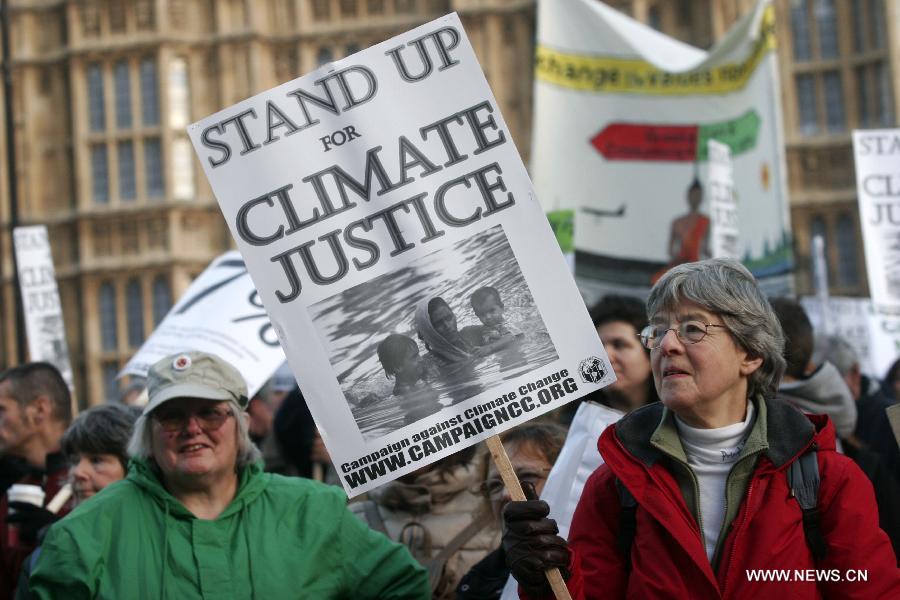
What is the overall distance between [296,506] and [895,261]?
4954 mm

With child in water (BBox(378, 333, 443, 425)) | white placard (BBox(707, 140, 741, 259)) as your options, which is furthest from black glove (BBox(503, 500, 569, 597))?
white placard (BBox(707, 140, 741, 259))

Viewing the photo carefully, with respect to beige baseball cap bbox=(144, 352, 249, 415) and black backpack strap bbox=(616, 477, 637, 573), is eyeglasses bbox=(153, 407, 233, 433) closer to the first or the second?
beige baseball cap bbox=(144, 352, 249, 415)

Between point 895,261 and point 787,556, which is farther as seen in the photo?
point 895,261

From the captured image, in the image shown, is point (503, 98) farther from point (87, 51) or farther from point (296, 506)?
point (296, 506)

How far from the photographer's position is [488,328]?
3.00 meters

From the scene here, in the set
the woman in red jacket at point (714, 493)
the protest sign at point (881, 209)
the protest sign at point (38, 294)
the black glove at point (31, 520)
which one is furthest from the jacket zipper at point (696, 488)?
the protest sign at point (38, 294)

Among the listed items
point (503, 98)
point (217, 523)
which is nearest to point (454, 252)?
point (217, 523)

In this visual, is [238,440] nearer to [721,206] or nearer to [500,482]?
[500,482]

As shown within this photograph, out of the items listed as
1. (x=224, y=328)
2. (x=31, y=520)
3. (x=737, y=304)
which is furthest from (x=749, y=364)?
(x=224, y=328)

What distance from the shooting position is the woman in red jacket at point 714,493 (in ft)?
8.30

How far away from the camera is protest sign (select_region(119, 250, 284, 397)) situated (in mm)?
6160

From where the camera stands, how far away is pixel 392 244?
308cm

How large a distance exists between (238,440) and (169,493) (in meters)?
0.21

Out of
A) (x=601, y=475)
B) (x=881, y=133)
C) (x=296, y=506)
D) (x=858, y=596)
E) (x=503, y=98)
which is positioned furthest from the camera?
(x=503, y=98)
